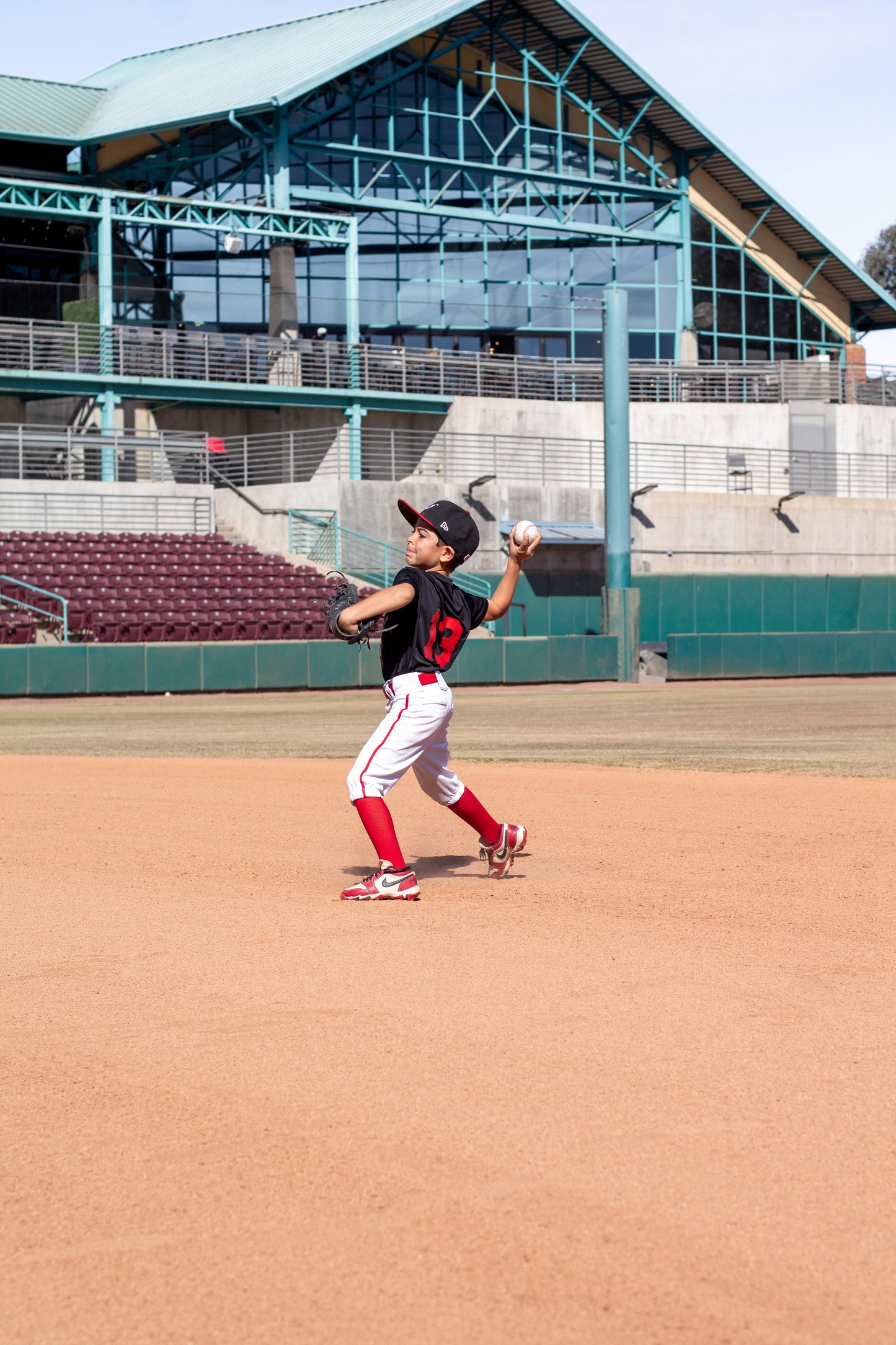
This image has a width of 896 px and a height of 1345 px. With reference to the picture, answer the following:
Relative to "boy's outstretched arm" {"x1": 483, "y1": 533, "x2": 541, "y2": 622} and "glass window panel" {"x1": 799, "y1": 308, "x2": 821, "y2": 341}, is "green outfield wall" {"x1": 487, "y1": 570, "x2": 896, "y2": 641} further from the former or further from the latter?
"boy's outstretched arm" {"x1": 483, "y1": 533, "x2": 541, "y2": 622}

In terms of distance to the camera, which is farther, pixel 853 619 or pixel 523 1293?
pixel 853 619

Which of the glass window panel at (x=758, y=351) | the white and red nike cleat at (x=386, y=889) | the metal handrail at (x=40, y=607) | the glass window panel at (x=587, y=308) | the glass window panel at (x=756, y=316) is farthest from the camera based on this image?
the glass window panel at (x=758, y=351)

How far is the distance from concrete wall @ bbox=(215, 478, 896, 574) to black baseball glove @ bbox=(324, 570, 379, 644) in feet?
86.1

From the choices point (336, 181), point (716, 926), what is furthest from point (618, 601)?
point (716, 926)

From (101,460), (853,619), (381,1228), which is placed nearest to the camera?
(381,1228)

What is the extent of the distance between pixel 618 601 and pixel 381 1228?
89.9 ft

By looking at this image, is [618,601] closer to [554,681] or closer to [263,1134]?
[554,681]

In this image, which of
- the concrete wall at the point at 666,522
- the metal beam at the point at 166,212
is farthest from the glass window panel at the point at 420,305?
the concrete wall at the point at 666,522

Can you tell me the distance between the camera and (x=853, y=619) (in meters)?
35.3

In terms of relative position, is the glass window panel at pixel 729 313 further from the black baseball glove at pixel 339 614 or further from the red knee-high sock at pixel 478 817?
the black baseball glove at pixel 339 614

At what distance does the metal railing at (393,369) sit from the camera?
113 feet

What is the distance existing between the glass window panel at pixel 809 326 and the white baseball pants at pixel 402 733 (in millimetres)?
43482

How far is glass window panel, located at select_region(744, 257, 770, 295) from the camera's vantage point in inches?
1779

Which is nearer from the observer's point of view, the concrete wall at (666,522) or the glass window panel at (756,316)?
the concrete wall at (666,522)
